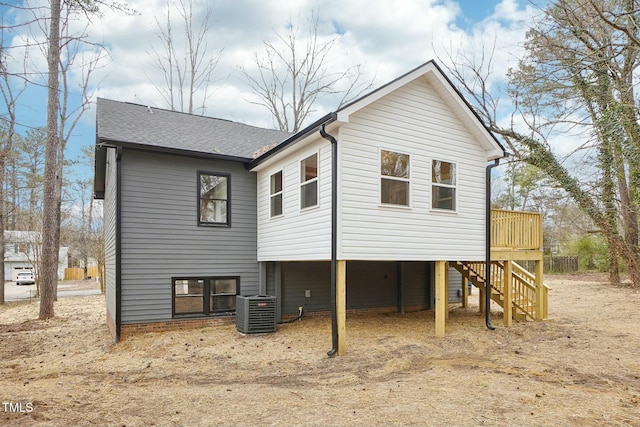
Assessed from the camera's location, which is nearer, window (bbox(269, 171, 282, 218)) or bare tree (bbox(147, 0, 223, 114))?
window (bbox(269, 171, 282, 218))

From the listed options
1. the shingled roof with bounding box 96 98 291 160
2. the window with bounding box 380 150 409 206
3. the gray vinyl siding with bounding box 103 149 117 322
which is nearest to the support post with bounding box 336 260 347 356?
the window with bounding box 380 150 409 206

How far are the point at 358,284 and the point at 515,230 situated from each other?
175 inches

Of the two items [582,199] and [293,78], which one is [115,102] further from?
[582,199]

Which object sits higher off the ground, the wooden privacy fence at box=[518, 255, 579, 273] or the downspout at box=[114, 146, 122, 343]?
the downspout at box=[114, 146, 122, 343]

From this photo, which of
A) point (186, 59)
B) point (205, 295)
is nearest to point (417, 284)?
point (205, 295)

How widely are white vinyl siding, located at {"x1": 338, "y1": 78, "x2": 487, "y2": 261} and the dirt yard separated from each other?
194cm

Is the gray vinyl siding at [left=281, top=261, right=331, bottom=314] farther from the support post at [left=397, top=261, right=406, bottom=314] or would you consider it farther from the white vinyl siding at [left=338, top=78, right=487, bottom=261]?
the white vinyl siding at [left=338, top=78, right=487, bottom=261]

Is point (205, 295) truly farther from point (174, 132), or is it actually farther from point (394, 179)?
point (394, 179)

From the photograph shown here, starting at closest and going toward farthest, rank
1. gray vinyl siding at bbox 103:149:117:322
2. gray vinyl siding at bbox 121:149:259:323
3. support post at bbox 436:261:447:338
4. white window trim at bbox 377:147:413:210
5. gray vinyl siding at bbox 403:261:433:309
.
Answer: white window trim at bbox 377:147:413:210, support post at bbox 436:261:447:338, gray vinyl siding at bbox 121:149:259:323, gray vinyl siding at bbox 103:149:117:322, gray vinyl siding at bbox 403:261:433:309

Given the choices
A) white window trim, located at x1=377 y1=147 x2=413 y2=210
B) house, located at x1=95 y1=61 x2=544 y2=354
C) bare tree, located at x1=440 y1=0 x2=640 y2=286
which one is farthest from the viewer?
bare tree, located at x1=440 y1=0 x2=640 y2=286

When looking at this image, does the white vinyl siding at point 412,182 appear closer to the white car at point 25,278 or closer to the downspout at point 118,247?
the downspout at point 118,247

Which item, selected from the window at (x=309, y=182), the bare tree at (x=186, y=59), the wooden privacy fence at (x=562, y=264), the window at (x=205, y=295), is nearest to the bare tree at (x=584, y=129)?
the wooden privacy fence at (x=562, y=264)

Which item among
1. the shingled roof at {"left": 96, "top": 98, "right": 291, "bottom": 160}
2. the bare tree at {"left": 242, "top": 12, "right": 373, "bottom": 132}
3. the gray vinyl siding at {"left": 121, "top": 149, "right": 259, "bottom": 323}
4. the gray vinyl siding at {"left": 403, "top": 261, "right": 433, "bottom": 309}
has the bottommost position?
the gray vinyl siding at {"left": 403, "top": 261, "right": 433, "bottom": 309}

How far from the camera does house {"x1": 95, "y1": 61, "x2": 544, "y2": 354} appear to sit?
309 inches
